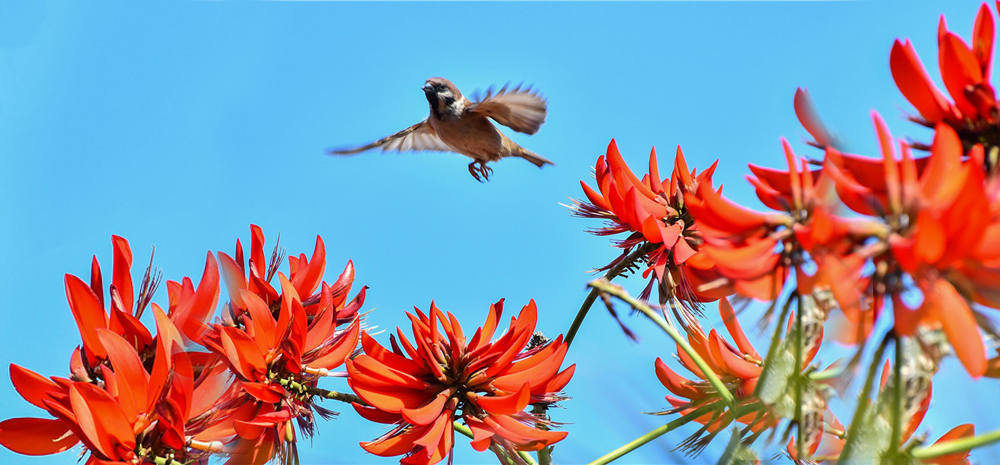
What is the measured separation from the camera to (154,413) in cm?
123

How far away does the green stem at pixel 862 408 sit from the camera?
78 cm

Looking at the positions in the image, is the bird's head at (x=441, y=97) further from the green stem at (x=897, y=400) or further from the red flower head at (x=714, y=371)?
the green stem at (x=897, y=400)

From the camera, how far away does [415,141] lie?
4363 mm

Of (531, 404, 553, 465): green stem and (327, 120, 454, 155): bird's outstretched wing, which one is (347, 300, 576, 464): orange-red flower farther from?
(327, 120, 454, 155): bird's outstretched wing

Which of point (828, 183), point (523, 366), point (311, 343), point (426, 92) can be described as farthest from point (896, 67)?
point (426, 92)

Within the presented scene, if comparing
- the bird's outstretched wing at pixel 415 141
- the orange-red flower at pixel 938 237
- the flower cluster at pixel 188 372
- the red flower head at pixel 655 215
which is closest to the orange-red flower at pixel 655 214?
the red flower head at pixel 655 215

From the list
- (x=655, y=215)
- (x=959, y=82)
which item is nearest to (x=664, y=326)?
(x=959, y=82)

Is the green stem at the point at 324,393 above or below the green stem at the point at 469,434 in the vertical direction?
above

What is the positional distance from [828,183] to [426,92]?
3040mm

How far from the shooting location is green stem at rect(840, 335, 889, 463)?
2.56ft

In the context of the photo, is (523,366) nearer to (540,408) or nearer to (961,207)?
(540,408)

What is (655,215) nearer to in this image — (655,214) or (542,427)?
(655,214)

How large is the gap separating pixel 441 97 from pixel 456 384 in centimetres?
245

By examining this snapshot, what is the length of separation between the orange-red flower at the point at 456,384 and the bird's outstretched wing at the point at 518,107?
5.75 ft
